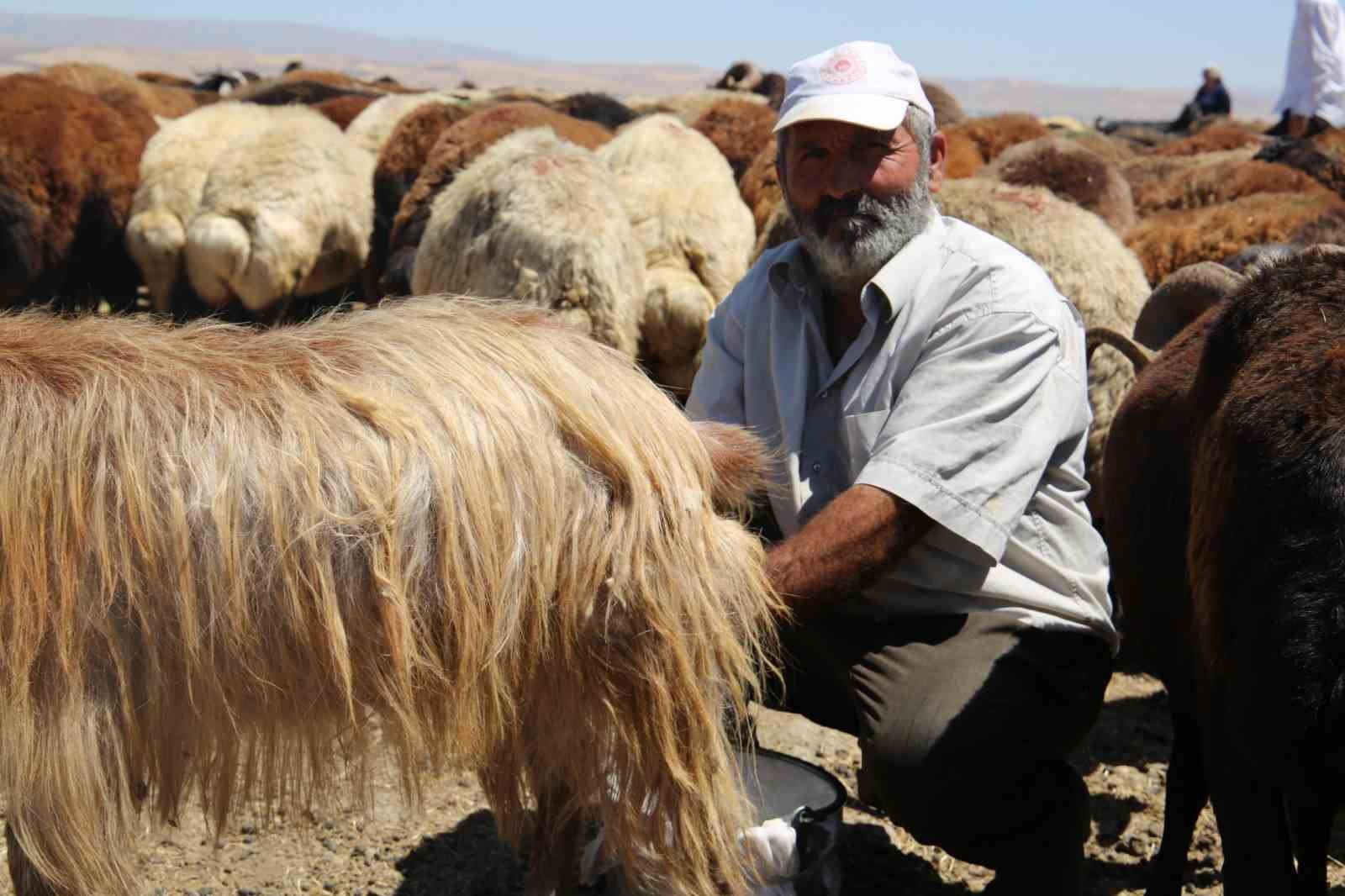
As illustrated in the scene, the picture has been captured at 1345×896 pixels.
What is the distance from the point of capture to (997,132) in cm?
1100

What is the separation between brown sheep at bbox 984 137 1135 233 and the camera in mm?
7109

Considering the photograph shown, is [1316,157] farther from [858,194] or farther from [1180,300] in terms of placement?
[858,194]

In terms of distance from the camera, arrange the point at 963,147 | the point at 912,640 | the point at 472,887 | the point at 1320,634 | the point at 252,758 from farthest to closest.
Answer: the point at 963,147 → the point at 472,887 → the point at 912,640 → the point at 1320,634 → the point at 252,758

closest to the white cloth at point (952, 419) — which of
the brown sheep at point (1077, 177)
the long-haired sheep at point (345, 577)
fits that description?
the long-haired sheep at point (345, 577)

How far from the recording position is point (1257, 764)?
Answer: 2365 mm

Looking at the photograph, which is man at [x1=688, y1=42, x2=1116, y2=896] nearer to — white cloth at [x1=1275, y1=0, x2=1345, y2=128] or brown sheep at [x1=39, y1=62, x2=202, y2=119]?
white cloth at [x1=1275, y1=0, x2=1345, y2=128]

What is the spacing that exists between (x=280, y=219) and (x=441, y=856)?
617 cm

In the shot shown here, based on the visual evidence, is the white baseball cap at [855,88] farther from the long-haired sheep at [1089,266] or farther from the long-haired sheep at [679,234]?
the long-haired sheep at [679,234]

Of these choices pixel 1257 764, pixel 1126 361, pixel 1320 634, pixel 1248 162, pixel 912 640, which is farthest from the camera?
pixel 1248 162

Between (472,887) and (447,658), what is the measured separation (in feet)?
5.39

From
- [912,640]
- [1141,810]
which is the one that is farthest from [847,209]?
[1141,810]

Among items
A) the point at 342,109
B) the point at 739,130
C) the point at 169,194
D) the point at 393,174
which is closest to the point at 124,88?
the point at 342,109

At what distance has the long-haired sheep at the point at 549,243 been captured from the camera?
5855mm

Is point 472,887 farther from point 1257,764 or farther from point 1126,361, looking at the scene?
point 1126,361
